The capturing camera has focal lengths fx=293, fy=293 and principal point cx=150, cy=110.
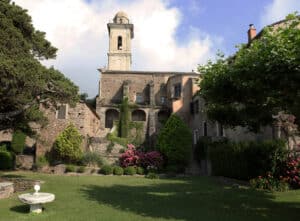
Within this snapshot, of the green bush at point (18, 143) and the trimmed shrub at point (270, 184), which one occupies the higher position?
the green bush at point (18, 143)

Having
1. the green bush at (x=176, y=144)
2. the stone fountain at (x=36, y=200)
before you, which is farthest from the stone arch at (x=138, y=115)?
the stone fountain at (x=36, y=200)

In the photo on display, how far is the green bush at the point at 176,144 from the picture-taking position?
29.0 m

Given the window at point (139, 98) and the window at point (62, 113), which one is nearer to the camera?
the window at point (62, 113)

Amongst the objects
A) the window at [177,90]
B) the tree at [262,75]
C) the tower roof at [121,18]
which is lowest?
the tree at [262,75]

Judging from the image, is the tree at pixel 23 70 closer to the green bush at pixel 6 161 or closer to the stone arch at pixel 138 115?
the green bush at pixel 6 161

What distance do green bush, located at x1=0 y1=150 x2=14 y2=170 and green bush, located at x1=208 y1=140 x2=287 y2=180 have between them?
64.0 ft

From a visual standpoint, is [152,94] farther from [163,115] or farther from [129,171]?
[129,171]

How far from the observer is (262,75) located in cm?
838

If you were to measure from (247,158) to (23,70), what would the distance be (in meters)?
14.0

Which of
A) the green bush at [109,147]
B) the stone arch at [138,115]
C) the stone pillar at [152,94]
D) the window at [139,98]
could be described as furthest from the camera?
the window at [139,98]

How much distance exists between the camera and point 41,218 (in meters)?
9.01

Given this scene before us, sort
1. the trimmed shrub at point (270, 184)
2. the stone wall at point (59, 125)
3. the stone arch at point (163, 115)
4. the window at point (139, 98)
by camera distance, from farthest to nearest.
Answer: the window at point (139, 98)
the stone arch at point (163, 115)
the stone wall at point (59, 125)
the trimmed shrub at point (270, 184)

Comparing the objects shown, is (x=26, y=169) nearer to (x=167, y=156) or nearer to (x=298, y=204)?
(x=167, y=156)

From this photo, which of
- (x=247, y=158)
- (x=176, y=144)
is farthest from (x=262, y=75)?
(x=176, y=144)
